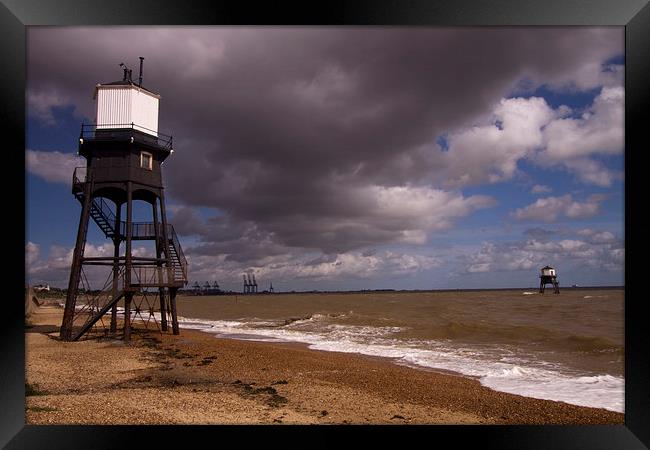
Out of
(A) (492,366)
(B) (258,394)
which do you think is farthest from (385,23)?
(A) (492,366)

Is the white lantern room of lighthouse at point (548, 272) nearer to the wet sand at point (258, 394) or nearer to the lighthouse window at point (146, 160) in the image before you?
the wet sand at point (258, 394)

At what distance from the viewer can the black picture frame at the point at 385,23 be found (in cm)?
616

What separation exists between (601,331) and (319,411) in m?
20.9

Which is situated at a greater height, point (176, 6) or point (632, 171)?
point (176, 6)

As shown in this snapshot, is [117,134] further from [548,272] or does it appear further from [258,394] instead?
[548,272]

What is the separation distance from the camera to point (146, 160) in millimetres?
18328

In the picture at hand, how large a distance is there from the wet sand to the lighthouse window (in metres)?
7.94

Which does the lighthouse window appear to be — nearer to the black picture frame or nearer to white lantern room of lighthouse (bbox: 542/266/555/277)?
the black picture frame

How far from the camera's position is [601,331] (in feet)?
73.9

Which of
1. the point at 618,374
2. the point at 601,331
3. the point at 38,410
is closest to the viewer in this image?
the point at 38,410

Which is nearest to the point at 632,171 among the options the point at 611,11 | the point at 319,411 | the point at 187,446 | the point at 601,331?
the point at 611,11

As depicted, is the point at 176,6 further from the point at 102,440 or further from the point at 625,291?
the point at 625,291

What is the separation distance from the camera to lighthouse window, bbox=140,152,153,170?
1803cm

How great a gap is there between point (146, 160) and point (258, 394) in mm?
12896
